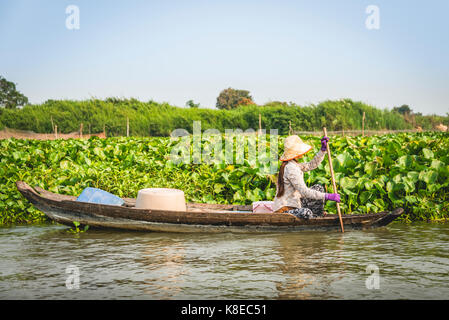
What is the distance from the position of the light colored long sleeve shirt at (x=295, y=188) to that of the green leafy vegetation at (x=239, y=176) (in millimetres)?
1384

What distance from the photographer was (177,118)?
28.6m

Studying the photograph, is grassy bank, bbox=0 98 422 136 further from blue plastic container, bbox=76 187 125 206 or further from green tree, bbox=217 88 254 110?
green tree, bbox=217 88 254 110

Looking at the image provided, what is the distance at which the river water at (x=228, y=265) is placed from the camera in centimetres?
407

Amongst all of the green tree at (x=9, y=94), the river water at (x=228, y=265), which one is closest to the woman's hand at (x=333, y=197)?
the river water at (x=228, y=265)

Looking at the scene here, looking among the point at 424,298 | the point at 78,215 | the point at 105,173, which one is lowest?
the point at 424,298

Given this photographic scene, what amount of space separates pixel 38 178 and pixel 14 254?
126 inches

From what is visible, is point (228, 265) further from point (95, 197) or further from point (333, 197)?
point (95, 197)

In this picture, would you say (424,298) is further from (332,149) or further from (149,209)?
(332,149)

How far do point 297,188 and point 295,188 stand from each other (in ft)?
0.36

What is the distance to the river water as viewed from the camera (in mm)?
4074

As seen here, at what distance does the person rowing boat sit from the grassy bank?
69.4 feet

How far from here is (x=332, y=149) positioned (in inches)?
340

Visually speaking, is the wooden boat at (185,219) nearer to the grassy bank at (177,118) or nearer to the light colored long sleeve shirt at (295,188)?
the light colored long sleeve shirt at (295,188)

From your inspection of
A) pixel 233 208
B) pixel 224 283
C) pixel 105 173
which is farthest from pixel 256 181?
pixel 224 283
